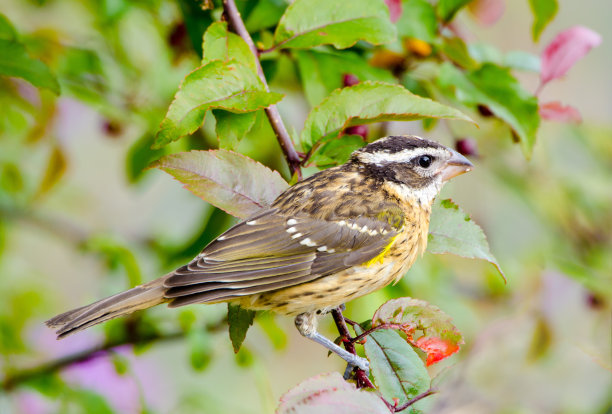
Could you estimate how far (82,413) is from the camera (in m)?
3.27

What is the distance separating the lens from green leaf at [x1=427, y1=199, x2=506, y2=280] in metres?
2.18

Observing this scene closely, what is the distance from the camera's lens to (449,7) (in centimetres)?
264

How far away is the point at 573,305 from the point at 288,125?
1581 mm

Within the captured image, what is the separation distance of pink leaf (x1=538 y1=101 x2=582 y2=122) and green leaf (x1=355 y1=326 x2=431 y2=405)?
1.08 metres

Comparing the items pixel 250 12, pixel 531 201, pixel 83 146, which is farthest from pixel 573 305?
pixel 83 146

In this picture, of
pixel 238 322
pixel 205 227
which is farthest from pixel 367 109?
pixel 205 227

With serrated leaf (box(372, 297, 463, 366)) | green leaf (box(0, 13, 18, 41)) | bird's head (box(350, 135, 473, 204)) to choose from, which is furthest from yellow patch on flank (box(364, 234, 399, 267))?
green leaf (box(0, 13, 18, 41))

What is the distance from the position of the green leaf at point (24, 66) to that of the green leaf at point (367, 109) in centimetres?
86

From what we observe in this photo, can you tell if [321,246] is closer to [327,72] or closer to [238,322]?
[238,322]

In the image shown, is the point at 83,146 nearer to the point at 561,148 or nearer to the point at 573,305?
the point at 561,148

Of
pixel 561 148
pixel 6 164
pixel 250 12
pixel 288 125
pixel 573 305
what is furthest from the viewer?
pixel 561 148

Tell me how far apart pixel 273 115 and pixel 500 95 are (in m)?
0.83

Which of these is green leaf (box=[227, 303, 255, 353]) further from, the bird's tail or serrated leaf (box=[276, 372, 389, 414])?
serrated leaf (box=[276, 372, 389, 414])

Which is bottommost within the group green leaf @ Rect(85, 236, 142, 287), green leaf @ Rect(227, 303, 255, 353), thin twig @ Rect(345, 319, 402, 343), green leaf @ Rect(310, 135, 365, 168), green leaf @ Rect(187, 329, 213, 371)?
thin twig @ Rect(345, 319, 402, 343)
